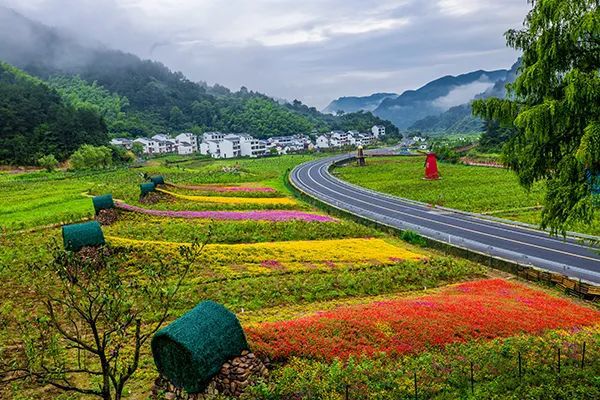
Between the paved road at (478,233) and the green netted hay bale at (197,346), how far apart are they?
19564mm

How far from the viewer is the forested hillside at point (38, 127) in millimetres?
96875

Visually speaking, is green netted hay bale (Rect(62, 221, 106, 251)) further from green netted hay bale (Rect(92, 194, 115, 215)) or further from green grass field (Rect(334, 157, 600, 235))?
green grass field (Rect(334, 157, 600, 235))

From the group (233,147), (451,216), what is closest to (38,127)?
(233,147)

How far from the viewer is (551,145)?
12977mm

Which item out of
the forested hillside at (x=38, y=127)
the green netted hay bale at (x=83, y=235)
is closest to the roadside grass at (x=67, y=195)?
the green netted hay bale at (x=83, y=235)

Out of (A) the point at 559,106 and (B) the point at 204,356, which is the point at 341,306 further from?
(A) the point at 559,106

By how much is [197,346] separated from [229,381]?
1.40 metres

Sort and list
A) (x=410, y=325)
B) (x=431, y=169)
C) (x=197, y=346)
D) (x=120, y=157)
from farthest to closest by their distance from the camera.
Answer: (x=120, y=157) → (x=431, y=169) → (x=410, y=325) → (x=197, y=346)

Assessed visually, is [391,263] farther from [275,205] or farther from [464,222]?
[275,205]

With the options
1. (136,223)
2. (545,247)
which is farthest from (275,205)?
(545,247)

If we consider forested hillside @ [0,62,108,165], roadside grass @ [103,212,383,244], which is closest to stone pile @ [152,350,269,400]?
roadside grass @ [103,212,383,244]

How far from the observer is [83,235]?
1021 inches

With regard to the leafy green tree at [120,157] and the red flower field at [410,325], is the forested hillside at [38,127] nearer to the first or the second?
the leafy green tree at [120,157]

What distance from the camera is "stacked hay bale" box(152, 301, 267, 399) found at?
1271 centimetres
